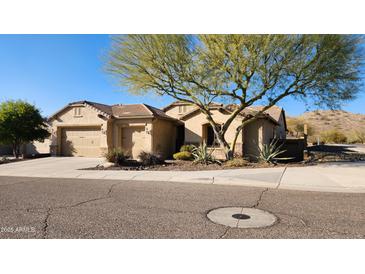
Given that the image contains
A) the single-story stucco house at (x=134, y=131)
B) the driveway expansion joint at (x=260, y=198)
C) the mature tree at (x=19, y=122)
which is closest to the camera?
the driveway expansion joint at (x=260, y=198)

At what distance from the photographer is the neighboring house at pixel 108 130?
19.2 metres

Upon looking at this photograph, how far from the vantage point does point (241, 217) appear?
5.25 m

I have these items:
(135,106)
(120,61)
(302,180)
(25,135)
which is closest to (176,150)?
(135,106)

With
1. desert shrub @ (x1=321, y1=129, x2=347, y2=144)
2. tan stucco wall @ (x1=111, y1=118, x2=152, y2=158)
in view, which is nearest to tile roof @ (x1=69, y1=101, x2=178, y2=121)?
tan stucco wall @ (x1=111, y1=118, x2=152, y2=158)

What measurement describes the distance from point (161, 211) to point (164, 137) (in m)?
15.1

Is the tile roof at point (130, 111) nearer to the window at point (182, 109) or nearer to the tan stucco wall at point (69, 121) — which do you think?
the tan stucco wall at point (69, 121)

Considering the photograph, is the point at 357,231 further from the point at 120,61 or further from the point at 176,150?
the point at 176,150

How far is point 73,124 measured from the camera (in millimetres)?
20953

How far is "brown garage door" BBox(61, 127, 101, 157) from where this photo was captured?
20422 millimetres

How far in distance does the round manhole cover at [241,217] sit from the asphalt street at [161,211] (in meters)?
0.19

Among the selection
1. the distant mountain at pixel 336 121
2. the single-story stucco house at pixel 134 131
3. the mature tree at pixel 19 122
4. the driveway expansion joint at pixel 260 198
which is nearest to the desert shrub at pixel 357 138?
the distant mountain at pixel 336 121

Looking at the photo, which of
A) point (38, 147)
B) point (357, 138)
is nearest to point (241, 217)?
point (38, 147)

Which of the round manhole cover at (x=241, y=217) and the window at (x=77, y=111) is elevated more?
the window at (x=77, y=111)

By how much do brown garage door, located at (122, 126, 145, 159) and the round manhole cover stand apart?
14.0m
